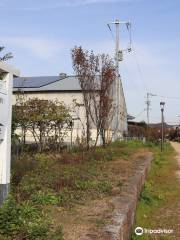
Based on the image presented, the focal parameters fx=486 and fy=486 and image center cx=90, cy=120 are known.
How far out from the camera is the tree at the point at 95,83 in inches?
905

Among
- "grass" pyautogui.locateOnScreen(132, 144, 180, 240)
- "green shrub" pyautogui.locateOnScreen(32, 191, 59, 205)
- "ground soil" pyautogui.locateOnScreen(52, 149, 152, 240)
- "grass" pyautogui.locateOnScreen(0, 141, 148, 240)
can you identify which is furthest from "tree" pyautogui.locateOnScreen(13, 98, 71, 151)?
"ground soil" pyautogui.locateOnScreen(52, 149, 152, 240)

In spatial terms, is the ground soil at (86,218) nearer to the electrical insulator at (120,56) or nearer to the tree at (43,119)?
the tree at (43,119)

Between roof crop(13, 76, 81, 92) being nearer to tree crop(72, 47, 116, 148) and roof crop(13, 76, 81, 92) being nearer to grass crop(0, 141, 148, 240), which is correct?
tree crop(72, 47, 116, 148)

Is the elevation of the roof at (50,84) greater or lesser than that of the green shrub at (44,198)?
greater

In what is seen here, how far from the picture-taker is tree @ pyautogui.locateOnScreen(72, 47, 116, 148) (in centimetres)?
2300

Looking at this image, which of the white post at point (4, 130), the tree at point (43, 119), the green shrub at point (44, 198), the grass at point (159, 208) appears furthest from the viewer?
the tree at point (43, 119)

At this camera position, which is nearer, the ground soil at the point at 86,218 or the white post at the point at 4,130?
the ground soil at the point at 86,218

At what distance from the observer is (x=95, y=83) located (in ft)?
77.8

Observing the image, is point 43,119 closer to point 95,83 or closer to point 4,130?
point 95,83

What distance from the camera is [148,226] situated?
8930mm

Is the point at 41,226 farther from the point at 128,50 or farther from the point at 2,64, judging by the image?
the point at 128,50

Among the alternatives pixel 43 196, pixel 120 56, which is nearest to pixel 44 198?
pixel 43 196

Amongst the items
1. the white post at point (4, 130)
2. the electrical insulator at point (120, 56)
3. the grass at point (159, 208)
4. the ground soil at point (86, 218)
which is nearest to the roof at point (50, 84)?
the electrical insulator at point (120, 56)

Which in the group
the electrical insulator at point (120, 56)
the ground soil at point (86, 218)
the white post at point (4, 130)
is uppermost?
the electrical insulator at point (120, 56)
